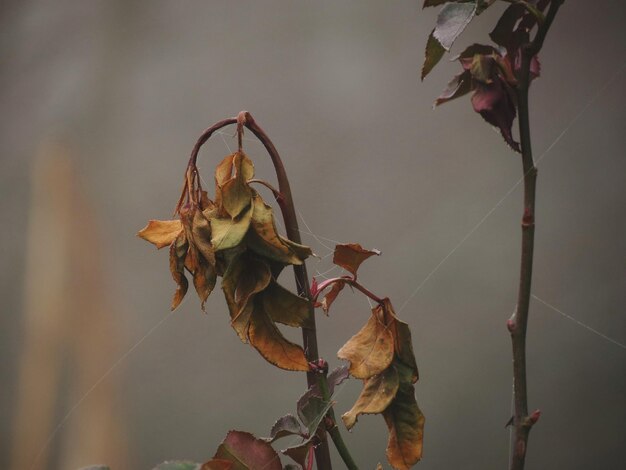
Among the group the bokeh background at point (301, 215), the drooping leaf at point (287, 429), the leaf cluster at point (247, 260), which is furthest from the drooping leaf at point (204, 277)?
the bokeh background at point (301, 215)

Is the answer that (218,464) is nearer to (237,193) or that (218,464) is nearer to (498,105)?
(237,193)

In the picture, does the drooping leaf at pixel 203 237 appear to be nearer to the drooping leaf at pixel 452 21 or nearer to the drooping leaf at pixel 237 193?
the drooping leaf at pixel 237 193

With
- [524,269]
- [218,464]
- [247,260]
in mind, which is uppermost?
[524,269]

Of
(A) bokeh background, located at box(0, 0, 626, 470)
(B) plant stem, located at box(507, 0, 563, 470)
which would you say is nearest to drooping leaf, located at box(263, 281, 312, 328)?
(B) plant stem, located at box(507, 0, 563, 470)

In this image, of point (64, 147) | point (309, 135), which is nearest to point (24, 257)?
point (64, 147)

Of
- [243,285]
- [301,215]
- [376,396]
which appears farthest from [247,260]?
[301,215]

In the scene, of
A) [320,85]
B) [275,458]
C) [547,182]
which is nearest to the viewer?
[275,458]

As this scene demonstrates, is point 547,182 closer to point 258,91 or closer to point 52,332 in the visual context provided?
point 258,91
